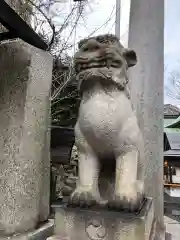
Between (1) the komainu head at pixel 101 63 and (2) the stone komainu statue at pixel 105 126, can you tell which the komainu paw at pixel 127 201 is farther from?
(1) the komainu head at pixel 101 63

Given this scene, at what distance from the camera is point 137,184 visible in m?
1.29

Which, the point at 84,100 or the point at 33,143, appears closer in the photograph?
the point at 84,100

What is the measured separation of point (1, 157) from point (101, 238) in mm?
729

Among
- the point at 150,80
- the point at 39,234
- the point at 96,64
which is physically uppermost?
the point at 150,80

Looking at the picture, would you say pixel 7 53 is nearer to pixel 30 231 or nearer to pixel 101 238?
pixel 30 231

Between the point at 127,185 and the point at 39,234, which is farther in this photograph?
the point at 39,234

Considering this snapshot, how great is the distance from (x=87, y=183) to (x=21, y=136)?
505 mm

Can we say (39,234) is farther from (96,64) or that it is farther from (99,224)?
(96,64)

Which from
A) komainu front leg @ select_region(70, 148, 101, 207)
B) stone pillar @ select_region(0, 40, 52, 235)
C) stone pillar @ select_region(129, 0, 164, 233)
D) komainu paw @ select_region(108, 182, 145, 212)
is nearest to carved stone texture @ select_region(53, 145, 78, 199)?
stone pillar @ select_region(129, 0, 164, 233)

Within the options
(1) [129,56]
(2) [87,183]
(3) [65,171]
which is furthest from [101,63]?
(3) [65,171]

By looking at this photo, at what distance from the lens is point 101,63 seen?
3.99 feet

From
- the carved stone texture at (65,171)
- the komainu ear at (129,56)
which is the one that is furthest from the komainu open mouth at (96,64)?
the carved stone texture at (65,171)

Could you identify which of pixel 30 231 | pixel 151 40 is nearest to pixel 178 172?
pixel 151 40

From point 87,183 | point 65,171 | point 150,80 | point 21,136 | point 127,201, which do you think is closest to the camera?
point 127,201
